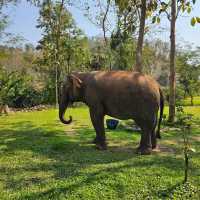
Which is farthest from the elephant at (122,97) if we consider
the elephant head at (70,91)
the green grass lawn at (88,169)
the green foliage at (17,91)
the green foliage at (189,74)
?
the green foliage at (189,74)

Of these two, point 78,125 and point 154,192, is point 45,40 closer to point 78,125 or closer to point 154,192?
point 78,125

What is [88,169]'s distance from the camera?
777 cm

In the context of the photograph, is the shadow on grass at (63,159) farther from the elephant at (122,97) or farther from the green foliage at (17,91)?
the green foliage at (17,91)

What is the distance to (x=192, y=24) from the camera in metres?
4.84

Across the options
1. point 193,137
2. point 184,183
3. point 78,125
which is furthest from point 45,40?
point 184,183

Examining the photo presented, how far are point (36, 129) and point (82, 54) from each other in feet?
61.9

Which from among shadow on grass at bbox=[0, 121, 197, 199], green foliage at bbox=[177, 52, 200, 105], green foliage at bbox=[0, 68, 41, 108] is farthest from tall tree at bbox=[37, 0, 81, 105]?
shadow on grass at bbox=[0, 121, 197, 199]

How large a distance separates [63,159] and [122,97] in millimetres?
2083

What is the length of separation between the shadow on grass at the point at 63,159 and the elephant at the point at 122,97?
583mm

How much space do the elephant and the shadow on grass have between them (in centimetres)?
58

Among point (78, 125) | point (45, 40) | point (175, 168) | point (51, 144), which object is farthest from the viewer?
point (45, 40)

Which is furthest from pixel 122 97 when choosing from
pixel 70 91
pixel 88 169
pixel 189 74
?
pixel 189 74

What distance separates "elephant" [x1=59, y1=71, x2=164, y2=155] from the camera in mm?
9258

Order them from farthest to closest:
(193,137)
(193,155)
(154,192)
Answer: (193,137), (193,155), (154,192)
